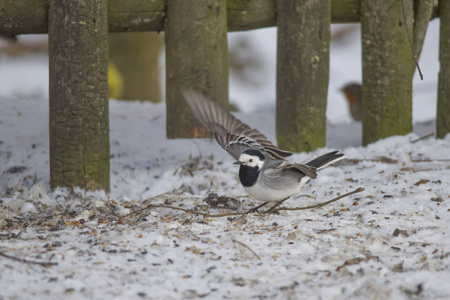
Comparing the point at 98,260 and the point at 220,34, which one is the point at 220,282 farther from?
the point at 220,34

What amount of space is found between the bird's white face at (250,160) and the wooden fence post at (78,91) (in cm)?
112

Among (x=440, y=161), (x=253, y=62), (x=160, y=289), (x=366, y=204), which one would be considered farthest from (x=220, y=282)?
(x=253, y=62)

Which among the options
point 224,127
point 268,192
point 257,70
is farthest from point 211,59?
point 257,70

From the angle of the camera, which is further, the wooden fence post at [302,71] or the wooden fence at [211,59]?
the wooden fence post at [302,71]

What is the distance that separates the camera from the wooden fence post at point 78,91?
429 cm

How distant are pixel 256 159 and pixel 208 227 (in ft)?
1.87

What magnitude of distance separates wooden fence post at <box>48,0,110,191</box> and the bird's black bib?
3.71ft

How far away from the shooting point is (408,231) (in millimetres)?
3619

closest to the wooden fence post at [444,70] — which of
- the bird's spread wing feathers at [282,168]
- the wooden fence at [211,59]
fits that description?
the wooden fence at [211,59]

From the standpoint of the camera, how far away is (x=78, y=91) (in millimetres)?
4332

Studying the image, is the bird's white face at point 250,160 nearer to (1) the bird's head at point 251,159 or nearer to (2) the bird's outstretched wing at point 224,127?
(1) the bird's head at point 251,159

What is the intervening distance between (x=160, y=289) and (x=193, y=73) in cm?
254

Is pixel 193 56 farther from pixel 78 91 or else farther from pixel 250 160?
pixel 250 160

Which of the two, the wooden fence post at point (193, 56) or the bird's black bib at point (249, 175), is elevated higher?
the wooden fence post at point (193, 56)
